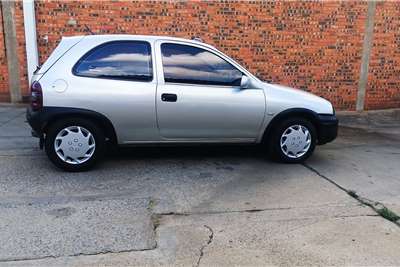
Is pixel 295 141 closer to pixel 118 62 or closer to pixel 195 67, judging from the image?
pixel 195 67

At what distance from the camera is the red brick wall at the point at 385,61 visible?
10109 millimetres

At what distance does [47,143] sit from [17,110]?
4493mm

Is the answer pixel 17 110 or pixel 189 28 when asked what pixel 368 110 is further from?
pixel 17 110

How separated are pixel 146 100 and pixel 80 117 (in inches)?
32.2

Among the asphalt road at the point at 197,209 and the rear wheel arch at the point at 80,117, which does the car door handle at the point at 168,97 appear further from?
the asphalt road at the point at 197,209

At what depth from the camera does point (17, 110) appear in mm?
8922

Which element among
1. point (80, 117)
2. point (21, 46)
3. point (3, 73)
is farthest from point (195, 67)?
point (3, 73)

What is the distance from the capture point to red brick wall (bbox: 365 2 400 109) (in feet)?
33.2

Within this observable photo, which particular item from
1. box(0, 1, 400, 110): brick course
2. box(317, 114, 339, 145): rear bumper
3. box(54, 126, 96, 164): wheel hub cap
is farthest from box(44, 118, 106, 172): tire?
box(0, 1, 400, 110): brick course

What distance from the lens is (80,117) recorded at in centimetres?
502

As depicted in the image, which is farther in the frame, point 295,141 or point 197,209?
point 295,141

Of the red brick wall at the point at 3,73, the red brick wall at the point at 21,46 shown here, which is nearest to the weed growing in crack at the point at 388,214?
the red brick wall at the point at 21,46

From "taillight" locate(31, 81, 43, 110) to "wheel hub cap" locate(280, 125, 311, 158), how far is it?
3108 millimetres

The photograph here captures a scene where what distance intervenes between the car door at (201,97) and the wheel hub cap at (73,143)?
90 cm
